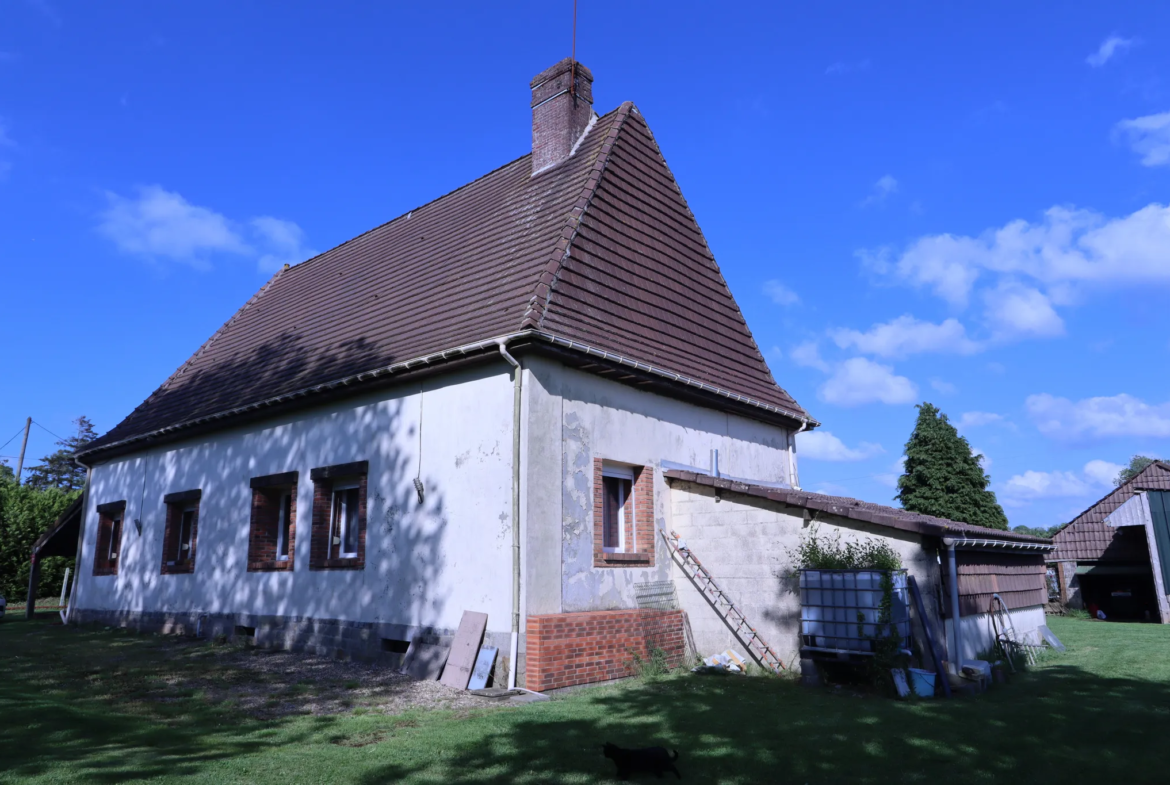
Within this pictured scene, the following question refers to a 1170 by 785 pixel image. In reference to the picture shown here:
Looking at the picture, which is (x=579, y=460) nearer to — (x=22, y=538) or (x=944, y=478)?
→ (x=944, y=478)

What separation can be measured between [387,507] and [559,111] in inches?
326

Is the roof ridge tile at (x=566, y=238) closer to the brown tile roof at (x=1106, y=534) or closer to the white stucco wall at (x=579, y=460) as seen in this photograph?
the white stucco wall at (x=579, y=460)

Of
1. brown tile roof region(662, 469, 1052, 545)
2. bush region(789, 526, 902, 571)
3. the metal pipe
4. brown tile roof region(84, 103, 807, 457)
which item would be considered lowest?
bush region(789, 526, 902, 571)

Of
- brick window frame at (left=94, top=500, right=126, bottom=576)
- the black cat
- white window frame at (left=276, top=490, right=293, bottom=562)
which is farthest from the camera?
brick window frame at (left=94, top=500, right=126, bottom=576)

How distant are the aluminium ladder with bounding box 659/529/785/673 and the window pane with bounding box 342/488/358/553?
4.99 meters

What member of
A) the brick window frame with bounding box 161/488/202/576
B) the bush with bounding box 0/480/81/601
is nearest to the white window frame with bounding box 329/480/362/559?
the brick window frame with bounding box 161/488/202/576

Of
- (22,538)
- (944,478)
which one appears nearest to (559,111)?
(944,478)

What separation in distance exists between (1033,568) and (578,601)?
8.96m

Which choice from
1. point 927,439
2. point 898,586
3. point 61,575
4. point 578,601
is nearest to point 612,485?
point 578,601

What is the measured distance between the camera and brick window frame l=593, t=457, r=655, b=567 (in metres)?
10.8

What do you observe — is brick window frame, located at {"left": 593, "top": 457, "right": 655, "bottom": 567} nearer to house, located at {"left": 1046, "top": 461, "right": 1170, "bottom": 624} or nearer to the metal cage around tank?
the metal cage around tank

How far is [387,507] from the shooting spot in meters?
11.5

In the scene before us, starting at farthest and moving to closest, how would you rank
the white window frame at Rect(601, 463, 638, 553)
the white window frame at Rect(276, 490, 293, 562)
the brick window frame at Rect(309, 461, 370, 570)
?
the white window frame at Rect(276, 490, 293, 562) → the brick window frame at Rect(309, 461, 370, 570) → the white window frame at Rect(601, 463, 638, 553)

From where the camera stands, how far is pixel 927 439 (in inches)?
1048
